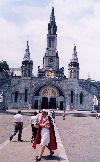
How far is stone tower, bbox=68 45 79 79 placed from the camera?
10190 cm

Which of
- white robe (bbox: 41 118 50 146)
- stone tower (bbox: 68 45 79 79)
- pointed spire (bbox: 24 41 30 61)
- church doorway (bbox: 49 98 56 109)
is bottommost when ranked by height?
white robe (bbox: 41 118 50 146)

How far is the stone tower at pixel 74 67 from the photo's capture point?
10190cm

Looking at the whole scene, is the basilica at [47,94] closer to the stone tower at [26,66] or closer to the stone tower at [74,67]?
the stone tower at [74,67]

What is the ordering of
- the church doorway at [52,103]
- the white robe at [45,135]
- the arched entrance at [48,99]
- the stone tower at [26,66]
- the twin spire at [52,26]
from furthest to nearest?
the twin spire at [52,26]
the stone tower at [26,66]
the church doorway at [52,103]
the arched entrance at [48,99]
the white robe at [45,135]

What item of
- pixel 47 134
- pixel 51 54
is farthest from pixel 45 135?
pixel 51 54

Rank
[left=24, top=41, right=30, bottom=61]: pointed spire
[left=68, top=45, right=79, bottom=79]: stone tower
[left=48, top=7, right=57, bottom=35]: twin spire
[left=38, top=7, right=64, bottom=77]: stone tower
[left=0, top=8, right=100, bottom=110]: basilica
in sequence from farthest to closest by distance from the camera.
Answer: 1. [left=48, top=7, right=57, bottom=35]: twin spire
2. [left=38, top=7, right=64, bottom=77]: stone tower
3. [left=24, top=41, right=30, bottom=61]: pointed spire
4. [left=68, top=45, right=79, bottom=79]: stone tower
5. [left=0, top=8, right=100, bottom=110]: basilica

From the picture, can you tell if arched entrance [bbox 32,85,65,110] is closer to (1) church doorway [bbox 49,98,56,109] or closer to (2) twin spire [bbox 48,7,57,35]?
(1) church doorway [bbox 49,98,56,109]

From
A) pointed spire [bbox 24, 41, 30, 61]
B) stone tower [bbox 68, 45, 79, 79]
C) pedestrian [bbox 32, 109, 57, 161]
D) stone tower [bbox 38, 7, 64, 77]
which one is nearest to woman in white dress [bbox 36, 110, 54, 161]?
pedestrian [bbox 32, 109, 57, 161]

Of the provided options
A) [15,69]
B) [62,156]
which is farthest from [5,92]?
[62,156]

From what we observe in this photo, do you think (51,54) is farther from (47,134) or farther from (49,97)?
(47,134)

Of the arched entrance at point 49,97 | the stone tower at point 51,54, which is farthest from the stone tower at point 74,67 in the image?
the arched entrance at point 49,97

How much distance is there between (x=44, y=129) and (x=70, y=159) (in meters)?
1.43

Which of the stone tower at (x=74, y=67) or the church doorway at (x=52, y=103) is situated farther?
the stone tower at (x=74, y=67)

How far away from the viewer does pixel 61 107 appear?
322ft
